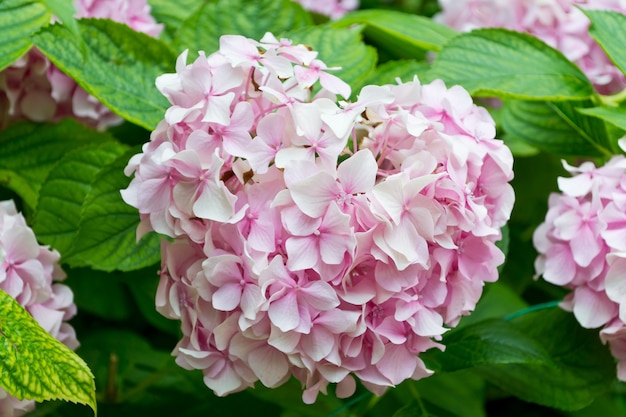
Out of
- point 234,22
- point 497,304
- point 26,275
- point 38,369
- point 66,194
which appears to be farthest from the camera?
point 497,304

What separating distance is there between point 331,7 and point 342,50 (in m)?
0.55

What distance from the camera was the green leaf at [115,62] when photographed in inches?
29.6

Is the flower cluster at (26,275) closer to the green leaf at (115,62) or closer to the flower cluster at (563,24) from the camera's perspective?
the green leaf at (115,62)

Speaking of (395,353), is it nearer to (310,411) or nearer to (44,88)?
(310,411)

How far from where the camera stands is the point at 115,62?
808 millimetres

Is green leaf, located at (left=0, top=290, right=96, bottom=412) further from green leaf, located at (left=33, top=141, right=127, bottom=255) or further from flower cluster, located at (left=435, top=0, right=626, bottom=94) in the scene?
flower cluster, located at (left=435, top=0, right=626, bottom=94)

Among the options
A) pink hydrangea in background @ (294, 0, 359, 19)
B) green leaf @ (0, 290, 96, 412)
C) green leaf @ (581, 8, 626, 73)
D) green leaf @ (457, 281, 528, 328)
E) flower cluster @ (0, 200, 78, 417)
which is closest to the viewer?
green leaf @ (0, 290, 96, 412)

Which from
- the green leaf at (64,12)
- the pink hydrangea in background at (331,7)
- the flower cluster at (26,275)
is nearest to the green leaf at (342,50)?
Result: the green leaf at (64,12)

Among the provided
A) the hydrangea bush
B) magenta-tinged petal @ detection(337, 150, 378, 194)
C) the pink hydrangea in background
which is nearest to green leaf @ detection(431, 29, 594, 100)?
the hydrangea bush

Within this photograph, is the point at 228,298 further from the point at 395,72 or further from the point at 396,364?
the point at 395,72

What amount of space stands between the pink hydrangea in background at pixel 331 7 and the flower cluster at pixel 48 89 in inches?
17.6

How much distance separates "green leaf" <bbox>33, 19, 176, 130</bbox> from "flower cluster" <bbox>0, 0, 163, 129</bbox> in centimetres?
11

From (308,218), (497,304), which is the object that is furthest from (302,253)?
(497,304)

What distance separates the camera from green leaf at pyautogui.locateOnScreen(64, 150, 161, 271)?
2.43 feet
